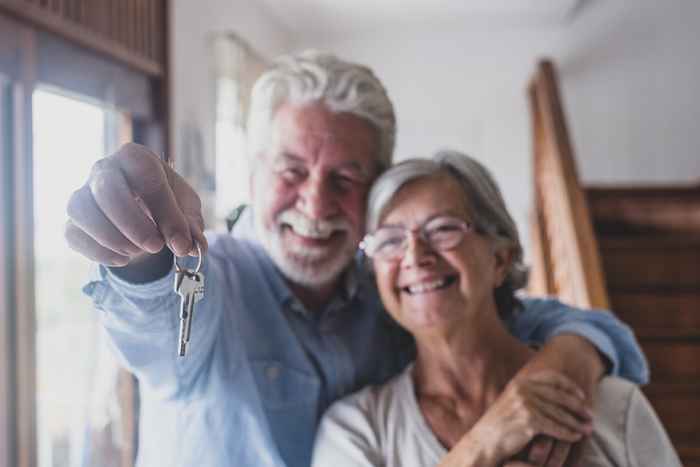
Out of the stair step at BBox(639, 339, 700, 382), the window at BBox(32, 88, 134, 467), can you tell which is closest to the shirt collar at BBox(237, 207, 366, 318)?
the window at BBox(32, 88, 134, 467)

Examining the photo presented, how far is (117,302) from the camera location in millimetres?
925

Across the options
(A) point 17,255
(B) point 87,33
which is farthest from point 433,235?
(B) point 87,33

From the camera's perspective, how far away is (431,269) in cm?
127

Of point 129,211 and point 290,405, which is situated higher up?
point 129,211

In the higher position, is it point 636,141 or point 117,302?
point 636,141

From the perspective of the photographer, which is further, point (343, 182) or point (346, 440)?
point (343, 182)

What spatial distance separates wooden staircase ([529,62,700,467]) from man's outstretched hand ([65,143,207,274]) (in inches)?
86.4

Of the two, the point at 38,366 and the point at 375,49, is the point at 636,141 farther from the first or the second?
the point at 38,366

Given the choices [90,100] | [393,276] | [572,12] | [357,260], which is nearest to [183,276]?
[393,276]

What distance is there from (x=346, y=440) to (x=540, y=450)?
30 cm

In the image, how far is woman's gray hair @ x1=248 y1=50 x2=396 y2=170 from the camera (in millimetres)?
1344

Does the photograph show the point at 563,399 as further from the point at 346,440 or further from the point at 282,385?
the point at 282,385

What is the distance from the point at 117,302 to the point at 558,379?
672 mm

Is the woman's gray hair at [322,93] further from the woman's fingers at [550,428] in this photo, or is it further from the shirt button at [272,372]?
the woman's fingers at [550,428]
